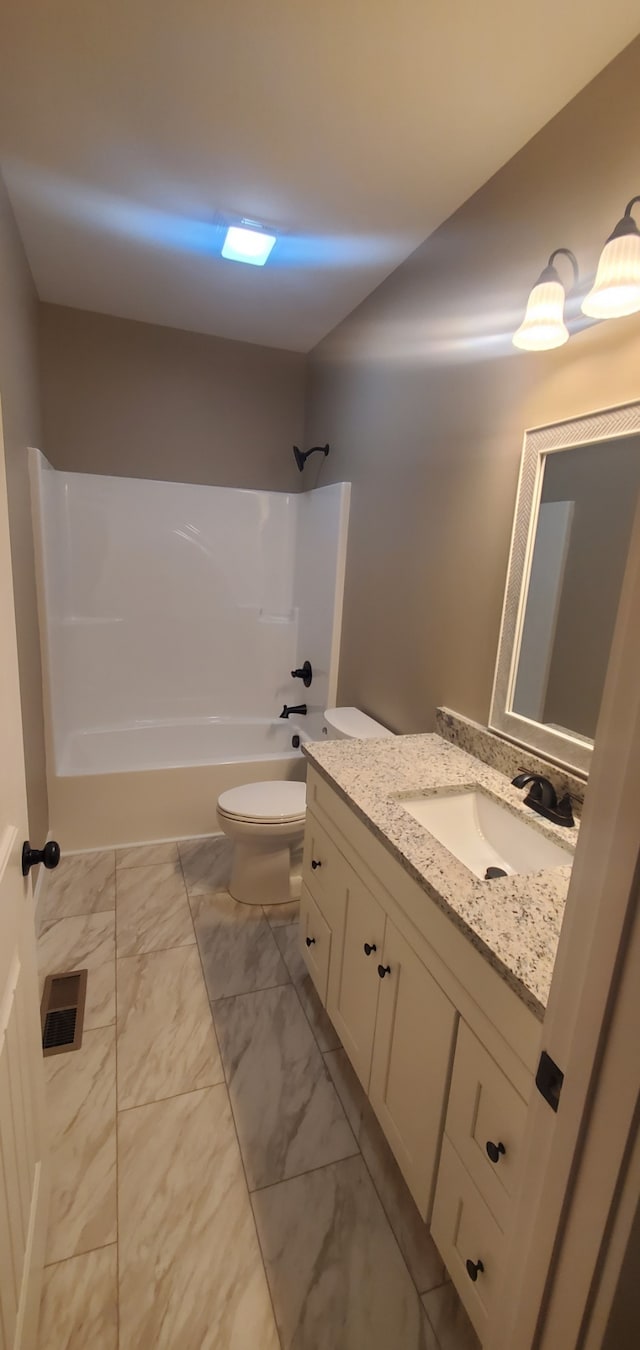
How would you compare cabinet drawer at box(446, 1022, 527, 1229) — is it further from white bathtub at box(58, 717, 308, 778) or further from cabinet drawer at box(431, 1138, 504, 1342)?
white bathtub at box(58, 717, 308, 778)

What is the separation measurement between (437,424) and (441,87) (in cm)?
79

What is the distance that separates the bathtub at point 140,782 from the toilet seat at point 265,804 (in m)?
0.50

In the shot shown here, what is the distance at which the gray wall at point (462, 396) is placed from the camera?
1.25 meters

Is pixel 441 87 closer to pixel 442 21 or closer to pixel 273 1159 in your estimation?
pixel 442 21

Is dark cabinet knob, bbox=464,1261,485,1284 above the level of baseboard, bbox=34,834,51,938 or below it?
above

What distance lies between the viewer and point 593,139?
1.25 meters

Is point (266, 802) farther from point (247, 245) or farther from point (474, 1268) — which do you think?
point (247, 245)

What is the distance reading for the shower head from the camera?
2.87 m

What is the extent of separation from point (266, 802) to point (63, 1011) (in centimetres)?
92

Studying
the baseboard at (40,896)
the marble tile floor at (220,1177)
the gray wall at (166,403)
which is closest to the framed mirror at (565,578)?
the marble tile floor at (220,1177)

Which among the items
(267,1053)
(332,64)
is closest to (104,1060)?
(267,1053)

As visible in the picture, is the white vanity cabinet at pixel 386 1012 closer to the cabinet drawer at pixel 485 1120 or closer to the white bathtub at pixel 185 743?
the cabinet drawer at pixel 485 1120

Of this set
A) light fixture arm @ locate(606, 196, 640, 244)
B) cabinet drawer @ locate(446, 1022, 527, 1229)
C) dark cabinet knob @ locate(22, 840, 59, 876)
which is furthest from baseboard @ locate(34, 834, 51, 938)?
light fixture arm @ locate(606, 196, 640, 244)

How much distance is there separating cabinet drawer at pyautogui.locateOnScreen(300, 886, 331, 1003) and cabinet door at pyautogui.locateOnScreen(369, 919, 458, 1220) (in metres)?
0.34
